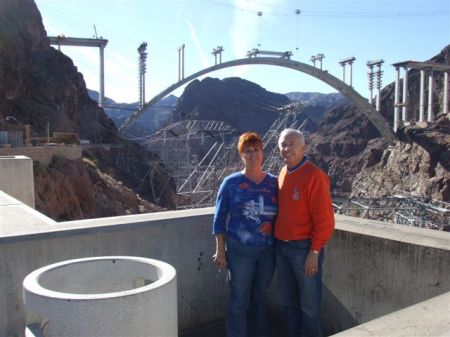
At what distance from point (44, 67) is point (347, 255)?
142ft

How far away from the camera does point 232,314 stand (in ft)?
10.5

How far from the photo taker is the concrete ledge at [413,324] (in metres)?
1.74

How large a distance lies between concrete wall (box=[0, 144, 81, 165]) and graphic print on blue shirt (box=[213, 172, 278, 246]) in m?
17.1

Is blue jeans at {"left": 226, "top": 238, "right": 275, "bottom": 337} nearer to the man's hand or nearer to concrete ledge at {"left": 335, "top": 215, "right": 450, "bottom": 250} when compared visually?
the man's hand

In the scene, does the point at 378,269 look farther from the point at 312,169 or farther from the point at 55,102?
the point at 55,102

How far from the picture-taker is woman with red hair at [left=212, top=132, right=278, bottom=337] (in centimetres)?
307

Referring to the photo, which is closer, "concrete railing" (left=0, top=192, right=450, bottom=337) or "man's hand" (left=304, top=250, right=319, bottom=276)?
"man's hand" (left=304, top=250, right=319, bottom=276)

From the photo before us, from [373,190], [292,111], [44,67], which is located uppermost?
[44,67]

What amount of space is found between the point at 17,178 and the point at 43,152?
13621mm

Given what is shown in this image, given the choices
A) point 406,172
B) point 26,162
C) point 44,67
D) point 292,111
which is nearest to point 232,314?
point 26,162

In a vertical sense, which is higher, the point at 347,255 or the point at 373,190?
the point at 347,255

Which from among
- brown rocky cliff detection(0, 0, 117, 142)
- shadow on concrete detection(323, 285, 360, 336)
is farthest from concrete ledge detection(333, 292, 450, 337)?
brown rocky cliff detection(0, 0, 117, 142)

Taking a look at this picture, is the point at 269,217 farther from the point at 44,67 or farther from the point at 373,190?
the point at 373,190

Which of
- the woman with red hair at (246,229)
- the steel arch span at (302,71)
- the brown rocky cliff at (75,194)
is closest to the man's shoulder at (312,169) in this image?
the woman with red hair at (246,229)
